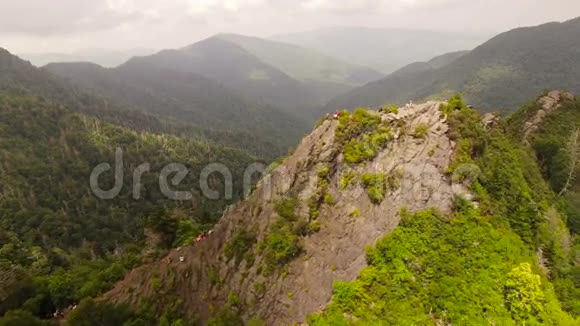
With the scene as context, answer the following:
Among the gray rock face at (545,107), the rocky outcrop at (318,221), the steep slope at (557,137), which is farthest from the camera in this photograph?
the gray rock face at (545,107)

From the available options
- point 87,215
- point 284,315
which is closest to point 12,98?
point 87,215

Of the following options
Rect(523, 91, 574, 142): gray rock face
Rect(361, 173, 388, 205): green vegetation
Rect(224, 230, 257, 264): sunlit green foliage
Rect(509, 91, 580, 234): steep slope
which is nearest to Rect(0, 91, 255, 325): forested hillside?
Rect(224, 230, 257, 264): sunlit green foliage

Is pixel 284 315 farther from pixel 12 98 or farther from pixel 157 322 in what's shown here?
pixel 12 98

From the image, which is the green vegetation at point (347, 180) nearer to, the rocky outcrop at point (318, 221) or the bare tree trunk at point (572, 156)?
the rocky outcrop at point (318, 221)

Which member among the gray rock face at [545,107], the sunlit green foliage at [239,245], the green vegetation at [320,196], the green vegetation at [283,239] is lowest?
the sunlit green foliage at [239,245]

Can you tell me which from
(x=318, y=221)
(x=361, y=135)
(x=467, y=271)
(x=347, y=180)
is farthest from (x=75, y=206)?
(x=467, y=271)

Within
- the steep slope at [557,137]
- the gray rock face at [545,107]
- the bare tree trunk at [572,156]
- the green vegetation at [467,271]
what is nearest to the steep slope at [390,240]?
the green vegetation at [467,271]
